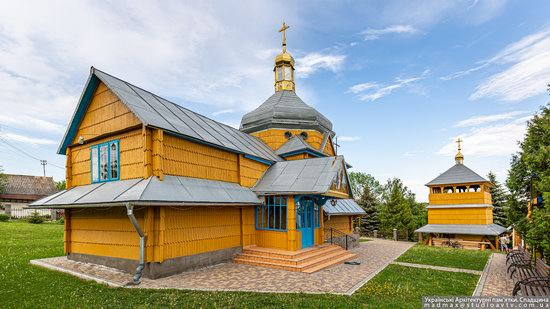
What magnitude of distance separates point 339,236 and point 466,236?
12.3 meters

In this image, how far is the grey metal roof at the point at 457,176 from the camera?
23766mm

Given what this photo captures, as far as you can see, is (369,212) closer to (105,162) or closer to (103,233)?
(103,233)

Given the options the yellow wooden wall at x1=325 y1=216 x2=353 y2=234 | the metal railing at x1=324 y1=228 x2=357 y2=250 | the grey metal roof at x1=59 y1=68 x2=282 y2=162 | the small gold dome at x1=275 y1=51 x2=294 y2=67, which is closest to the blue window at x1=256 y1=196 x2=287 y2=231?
the grey metal roof at x1=59 y1=68 x2=282 y2=162

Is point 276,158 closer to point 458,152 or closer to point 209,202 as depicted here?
point 209,202

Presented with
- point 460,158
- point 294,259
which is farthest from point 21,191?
point 460,158

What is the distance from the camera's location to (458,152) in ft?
86.4

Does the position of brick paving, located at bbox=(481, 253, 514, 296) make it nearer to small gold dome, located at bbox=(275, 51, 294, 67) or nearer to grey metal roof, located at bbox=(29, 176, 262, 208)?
grey metal roof, located at bbox=(29, 176, 262, 208)

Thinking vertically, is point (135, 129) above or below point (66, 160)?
above

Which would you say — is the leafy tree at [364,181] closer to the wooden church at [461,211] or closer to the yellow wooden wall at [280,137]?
the wooden church at [461,211]

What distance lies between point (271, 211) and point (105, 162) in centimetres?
730

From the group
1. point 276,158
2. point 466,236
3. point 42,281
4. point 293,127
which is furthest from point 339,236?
point 42,281

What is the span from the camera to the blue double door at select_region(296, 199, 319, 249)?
545 inches

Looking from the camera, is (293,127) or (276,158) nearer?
(276,158)

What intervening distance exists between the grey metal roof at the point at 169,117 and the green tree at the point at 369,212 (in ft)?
71.6
